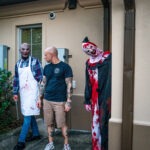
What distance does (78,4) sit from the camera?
5539 millimetres

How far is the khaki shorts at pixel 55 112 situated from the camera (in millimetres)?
4102

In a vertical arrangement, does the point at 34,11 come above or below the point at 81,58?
above

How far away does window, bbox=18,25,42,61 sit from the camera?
20.2 ft

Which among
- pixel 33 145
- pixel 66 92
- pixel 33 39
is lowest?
pixel 33 145

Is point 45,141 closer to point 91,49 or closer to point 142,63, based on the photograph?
point 91,49

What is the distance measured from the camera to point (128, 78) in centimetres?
353

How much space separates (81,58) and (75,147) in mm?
1951

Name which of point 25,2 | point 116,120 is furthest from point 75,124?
point 25,2

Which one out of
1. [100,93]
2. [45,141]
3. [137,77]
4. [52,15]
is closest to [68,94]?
[100,93]

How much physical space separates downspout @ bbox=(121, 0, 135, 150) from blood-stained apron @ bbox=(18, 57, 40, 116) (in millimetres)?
1808

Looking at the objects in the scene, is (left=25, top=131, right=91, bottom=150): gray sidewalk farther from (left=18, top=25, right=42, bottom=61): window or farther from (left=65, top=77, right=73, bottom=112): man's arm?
(left=18, top=25, right=42, bottom=61): window

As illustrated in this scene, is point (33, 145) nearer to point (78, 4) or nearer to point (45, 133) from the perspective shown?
point (45, 133)

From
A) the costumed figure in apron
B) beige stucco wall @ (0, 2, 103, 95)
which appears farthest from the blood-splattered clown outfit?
beige stucco wall @ (0, 2, 103, 95)

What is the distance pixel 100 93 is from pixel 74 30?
85.7 inches
